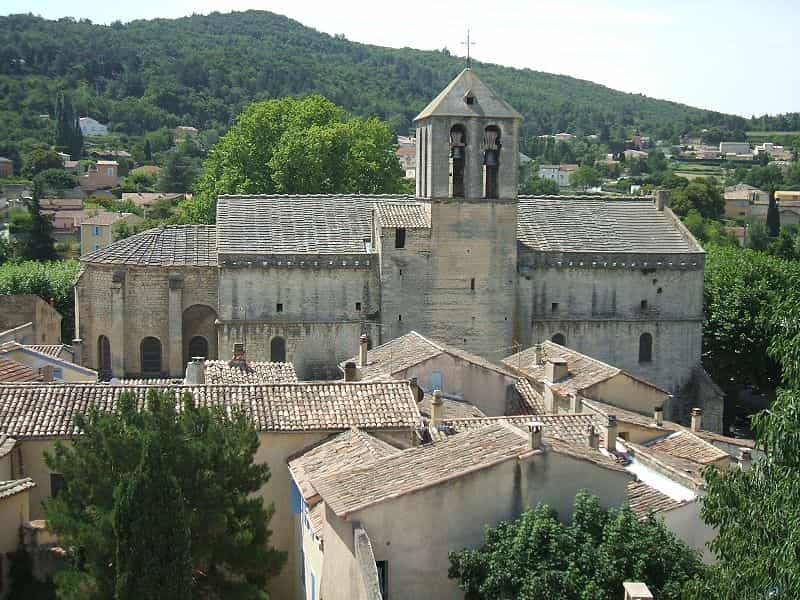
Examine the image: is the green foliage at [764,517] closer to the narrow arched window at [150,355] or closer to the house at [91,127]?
the narrow arched window at [150,355]

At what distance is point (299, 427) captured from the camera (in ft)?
76.8

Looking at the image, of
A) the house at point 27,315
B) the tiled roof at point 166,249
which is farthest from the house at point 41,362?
the house at point 27,315

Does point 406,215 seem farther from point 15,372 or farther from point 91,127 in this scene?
point 91,127

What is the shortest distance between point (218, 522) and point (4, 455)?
5.30 m

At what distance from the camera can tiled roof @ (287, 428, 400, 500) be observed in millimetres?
21125

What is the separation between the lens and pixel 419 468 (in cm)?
1923

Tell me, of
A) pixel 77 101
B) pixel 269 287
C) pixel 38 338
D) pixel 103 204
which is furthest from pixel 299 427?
pixel 77 101

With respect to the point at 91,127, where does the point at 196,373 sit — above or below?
below

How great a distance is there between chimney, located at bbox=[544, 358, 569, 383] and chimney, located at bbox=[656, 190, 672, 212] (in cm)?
1535

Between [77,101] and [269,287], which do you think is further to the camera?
[77,101]

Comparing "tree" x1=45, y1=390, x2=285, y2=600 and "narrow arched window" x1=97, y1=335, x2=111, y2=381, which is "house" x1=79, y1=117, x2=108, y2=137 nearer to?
"narrow arched window" x1=97, y1=335, x2=111, y2=381

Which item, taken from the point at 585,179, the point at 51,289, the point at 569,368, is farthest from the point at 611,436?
the point at 585,179

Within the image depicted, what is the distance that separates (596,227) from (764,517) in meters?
31.7

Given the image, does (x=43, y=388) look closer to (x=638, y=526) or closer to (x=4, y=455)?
(x=4, y=455)
